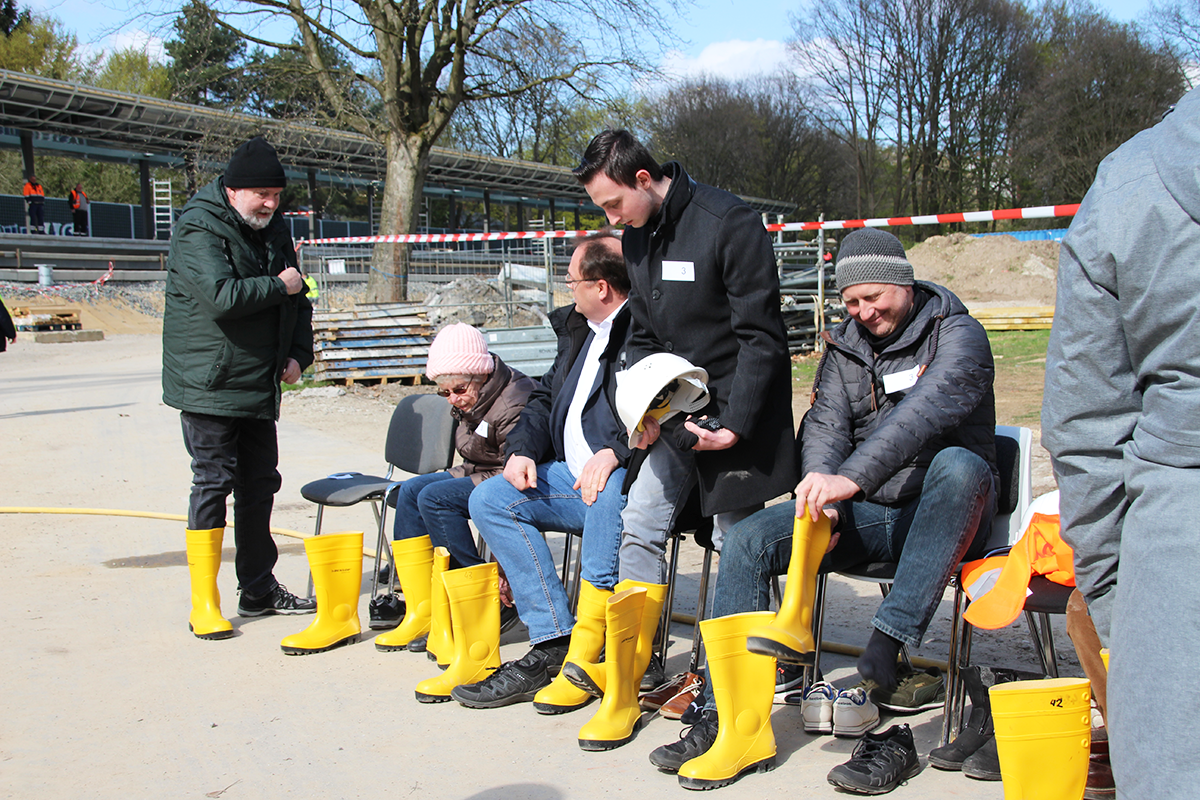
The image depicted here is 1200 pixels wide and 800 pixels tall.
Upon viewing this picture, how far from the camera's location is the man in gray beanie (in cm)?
282

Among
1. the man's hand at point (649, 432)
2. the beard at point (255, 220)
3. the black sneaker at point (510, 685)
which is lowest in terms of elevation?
the black sneaker at point (510, 685)

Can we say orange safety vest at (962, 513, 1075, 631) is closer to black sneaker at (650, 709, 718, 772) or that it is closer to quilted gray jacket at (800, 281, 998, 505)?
quilted gray jacket at (800, 281, 998, 505)

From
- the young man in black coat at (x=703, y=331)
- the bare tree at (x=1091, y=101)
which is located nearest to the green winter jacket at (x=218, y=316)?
the young man in black coat at (x=703, y=331)

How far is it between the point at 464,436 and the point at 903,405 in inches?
77.7

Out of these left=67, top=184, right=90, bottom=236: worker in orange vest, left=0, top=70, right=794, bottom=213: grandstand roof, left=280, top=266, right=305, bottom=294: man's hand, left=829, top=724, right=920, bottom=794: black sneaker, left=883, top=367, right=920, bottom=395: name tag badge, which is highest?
left=0, top=70, right=794, bottom=213: grandstand roof

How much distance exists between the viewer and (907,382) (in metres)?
3.06

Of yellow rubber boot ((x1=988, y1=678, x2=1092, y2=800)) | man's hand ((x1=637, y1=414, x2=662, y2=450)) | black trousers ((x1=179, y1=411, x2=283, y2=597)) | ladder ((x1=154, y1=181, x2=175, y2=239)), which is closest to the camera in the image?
yellow rubber boot ((x1=988, y1=678, x2=1092, y2=800))

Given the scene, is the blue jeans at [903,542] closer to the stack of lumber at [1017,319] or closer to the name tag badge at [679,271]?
the name tag badge at [679,271]

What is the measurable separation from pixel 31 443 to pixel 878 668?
8082 millimetres

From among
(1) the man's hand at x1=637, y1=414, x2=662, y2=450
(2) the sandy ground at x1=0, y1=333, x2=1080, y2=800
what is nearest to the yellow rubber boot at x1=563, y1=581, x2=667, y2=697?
(2) the sandy ground at x1=0, y1=333, x2=1080, y2=800

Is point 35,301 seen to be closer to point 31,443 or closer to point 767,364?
point 31,443

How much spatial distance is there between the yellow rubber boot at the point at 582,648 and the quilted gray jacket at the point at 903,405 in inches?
31.9

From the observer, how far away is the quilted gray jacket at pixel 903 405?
113 inches

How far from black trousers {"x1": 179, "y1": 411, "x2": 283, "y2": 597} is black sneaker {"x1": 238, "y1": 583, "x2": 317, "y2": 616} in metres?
0.04
